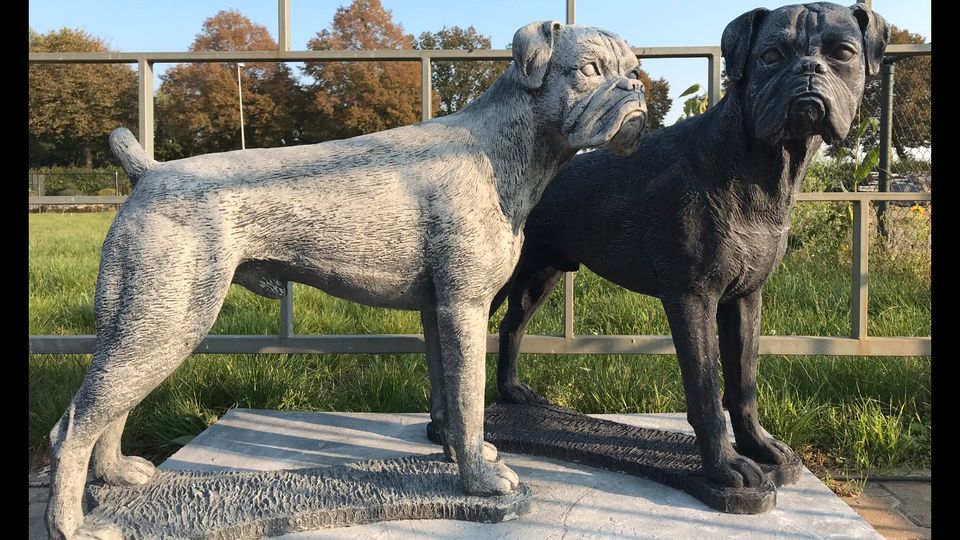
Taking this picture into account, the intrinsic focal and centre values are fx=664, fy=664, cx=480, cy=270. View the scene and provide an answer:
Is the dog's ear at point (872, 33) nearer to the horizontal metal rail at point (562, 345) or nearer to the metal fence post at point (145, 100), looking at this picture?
the horizontal metal rail at point (562, 345)

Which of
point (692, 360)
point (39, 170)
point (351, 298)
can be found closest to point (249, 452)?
point (351, 298)

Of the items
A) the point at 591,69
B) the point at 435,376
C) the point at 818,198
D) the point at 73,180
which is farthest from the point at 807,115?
the point at 73,180

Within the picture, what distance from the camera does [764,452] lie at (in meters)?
Answer: 2.25

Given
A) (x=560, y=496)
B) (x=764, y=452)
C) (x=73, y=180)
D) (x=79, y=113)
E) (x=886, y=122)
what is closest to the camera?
(x=560, y=496)

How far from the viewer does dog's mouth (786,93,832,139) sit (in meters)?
1.68

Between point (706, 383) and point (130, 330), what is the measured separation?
1.63 m

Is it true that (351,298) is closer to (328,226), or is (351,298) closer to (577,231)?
(328,226)

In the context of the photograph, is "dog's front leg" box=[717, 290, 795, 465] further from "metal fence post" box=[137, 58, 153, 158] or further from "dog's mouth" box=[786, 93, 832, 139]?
"metal fence post" box=[137, 58, 153, 158]

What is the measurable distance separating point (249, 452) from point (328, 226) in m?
1.17

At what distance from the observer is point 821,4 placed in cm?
181

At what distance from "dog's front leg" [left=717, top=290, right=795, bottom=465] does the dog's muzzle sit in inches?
25.4

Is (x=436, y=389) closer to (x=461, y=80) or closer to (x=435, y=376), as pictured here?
(x=435, y=376)

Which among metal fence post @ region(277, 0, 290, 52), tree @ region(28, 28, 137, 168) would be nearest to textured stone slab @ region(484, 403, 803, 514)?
metal fence post @ region(277, 0, 290, 52)

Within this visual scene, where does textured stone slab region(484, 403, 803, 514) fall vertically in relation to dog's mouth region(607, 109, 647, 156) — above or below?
below
